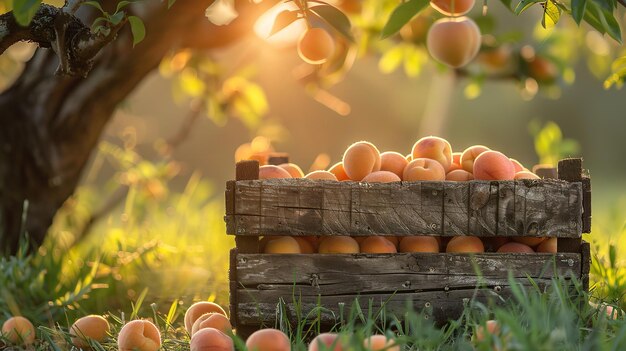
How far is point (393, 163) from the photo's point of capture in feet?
6.13

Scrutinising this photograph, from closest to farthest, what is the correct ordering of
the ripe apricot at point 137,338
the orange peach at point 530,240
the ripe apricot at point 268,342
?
the ripe apricot at point 268,342 < the ripe apricot at point 137,338 < the orange peach at point 530,240

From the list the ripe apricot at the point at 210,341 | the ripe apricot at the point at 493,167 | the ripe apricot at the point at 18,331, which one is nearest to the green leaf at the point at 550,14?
the ripe apricot at the point at 493,167

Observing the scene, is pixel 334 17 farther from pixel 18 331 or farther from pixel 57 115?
pixel 57 115

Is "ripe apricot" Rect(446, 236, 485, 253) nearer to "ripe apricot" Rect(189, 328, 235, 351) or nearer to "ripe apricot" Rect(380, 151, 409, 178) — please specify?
"ripe apricot" Rect(380, 151, 409, 178)

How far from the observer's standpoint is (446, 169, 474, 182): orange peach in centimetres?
185

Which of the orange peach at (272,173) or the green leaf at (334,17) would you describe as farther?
the orange peach at (272,173)

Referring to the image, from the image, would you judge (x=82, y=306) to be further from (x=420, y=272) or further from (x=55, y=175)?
(x=420, y=272)

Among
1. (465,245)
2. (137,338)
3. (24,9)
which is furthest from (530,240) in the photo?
(24,9)

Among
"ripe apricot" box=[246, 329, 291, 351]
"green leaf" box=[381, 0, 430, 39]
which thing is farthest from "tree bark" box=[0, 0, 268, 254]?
"ripe apricot" box=[246, 329, 291, 351]

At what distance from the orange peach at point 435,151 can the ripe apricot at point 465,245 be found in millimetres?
203

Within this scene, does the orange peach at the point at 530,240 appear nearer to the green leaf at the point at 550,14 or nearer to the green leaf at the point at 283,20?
the green leaf at the point at 550,14

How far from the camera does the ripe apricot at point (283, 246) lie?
173 centimetres

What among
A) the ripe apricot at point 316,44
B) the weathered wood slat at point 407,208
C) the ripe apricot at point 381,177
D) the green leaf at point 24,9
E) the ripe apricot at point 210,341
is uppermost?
the ripe apricot at point 316,44

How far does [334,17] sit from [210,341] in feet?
2.46
